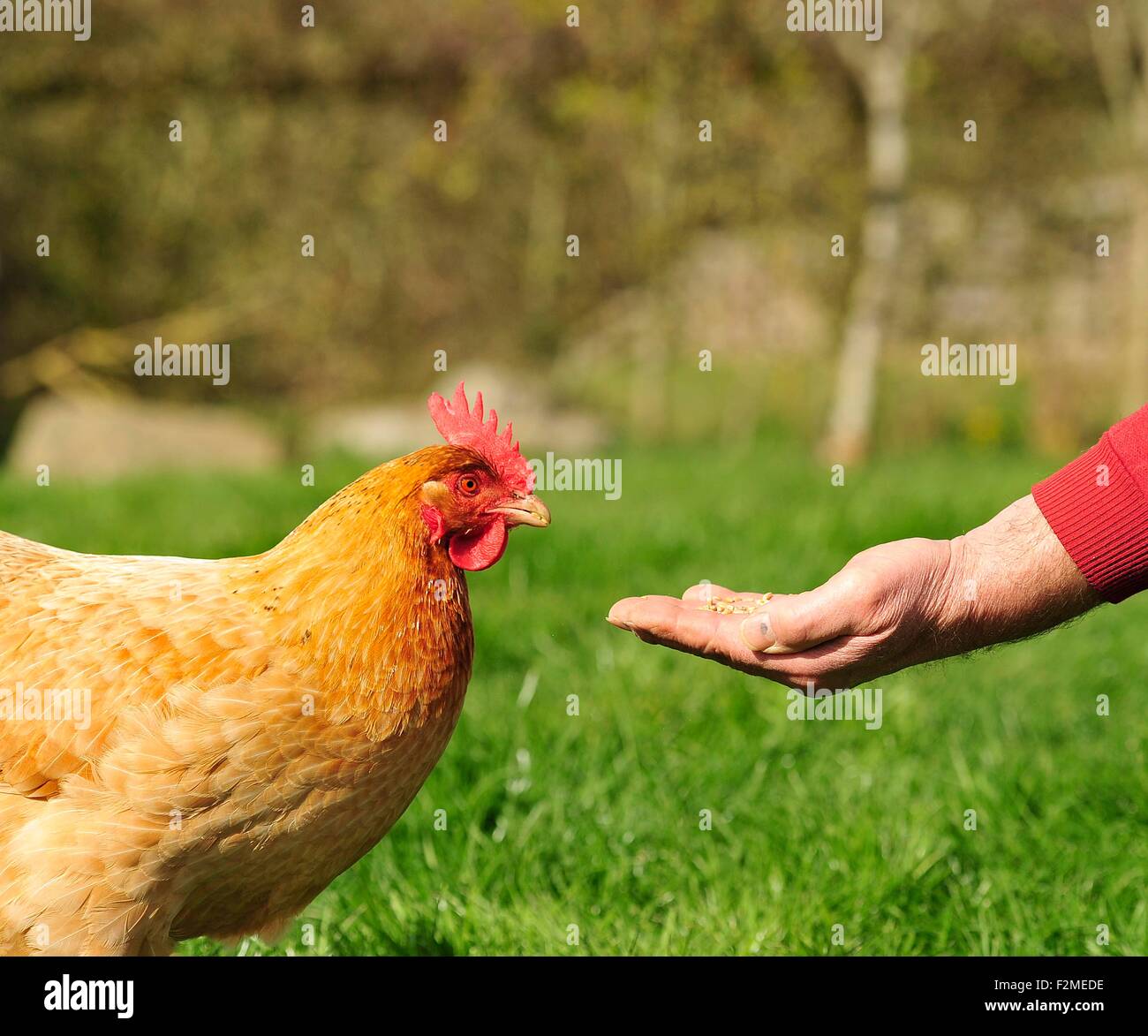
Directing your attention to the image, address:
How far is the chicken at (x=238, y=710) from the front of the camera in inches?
77.9

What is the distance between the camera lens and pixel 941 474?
8672mm

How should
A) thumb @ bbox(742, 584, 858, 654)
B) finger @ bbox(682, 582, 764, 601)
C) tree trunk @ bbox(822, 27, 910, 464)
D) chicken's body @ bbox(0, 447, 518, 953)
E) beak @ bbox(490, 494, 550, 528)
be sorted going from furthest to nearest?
tree trunk @ bbox(822, 27, 910, 464) → finger @ bbox(682, 582, 764, 601) → beak @ bbox(490, 494, 550, 528) → thumb @ bbox(742, 584, 858, 654) → chicken's body @ bbox(0, 447, 518, 953)

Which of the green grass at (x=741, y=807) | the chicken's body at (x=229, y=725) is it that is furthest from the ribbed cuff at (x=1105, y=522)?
the chicken's body at (x=229, y=725)

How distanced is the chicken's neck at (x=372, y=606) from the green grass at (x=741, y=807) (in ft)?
2.84

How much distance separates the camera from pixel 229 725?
1992 mm

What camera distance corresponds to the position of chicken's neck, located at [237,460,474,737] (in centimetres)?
207

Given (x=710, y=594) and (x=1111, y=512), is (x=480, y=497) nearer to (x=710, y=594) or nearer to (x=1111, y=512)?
(x=710, y=594)

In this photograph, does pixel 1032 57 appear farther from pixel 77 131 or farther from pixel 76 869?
pixel 76 869

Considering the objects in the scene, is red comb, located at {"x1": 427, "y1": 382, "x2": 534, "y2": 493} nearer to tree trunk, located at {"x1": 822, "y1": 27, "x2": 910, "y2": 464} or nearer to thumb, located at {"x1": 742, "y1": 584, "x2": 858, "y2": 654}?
thumb, located at {"x1": 742, "y1": 584, "x2": 858, "y2": 654}

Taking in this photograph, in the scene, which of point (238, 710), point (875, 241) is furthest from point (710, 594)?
point (875, 241)

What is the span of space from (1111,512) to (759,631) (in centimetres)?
71

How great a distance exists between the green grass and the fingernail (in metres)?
0.65

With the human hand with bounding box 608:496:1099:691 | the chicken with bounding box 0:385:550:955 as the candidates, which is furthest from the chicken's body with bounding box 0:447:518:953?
the human hand with bounding box 608:496:1099:691

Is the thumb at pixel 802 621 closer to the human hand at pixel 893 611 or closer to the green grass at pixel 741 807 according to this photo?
the human hand at pixel 893 611
